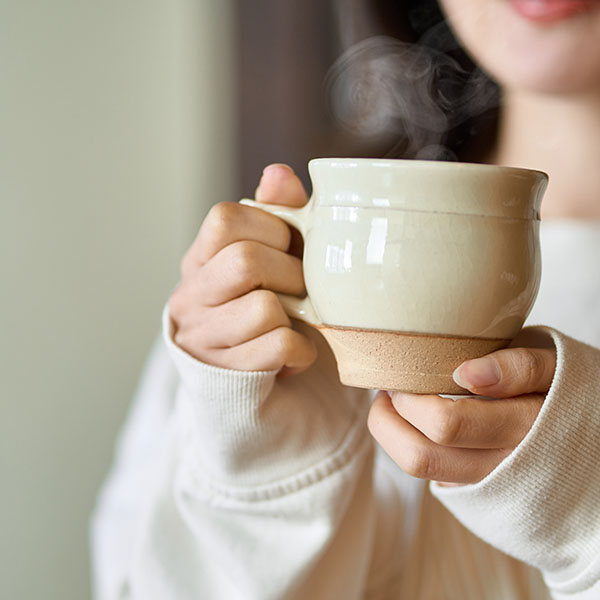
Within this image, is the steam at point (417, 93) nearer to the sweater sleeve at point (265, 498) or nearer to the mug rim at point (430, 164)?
the sweater sleeve at point (265, 498)

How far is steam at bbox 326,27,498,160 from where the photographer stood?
109 cm

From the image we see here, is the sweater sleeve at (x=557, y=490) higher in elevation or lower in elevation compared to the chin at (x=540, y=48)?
lower

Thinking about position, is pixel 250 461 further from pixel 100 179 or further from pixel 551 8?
pixel 100 179

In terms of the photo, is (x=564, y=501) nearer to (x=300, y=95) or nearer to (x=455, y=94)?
(x=455, y=94)

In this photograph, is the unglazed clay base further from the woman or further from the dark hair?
the dark hair

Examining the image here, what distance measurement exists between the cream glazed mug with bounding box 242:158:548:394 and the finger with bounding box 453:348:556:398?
1 cm

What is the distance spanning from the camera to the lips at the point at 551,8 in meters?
0.83

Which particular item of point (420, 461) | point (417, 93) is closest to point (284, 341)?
point (420, 461)

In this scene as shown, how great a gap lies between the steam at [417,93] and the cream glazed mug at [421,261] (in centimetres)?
70

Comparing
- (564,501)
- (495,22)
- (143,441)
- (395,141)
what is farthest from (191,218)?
(564,501)

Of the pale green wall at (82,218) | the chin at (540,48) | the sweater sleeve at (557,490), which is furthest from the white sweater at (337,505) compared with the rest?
the pale green wall at (82,218)

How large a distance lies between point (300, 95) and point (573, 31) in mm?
933

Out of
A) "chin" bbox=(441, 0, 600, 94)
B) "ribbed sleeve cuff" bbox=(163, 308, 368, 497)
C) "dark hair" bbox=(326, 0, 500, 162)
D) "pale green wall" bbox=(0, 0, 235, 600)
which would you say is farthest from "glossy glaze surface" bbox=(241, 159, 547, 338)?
"pale green wall" bbox=(0, 0, 235, 600)

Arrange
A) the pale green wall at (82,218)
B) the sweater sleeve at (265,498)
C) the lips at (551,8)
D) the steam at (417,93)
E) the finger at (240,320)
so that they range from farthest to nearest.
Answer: the pale green wall at (82,218)
the steam at (417,93)
the lips at (551,8)
the sweater sleeve at (265,498)
the finger at (240,320)
